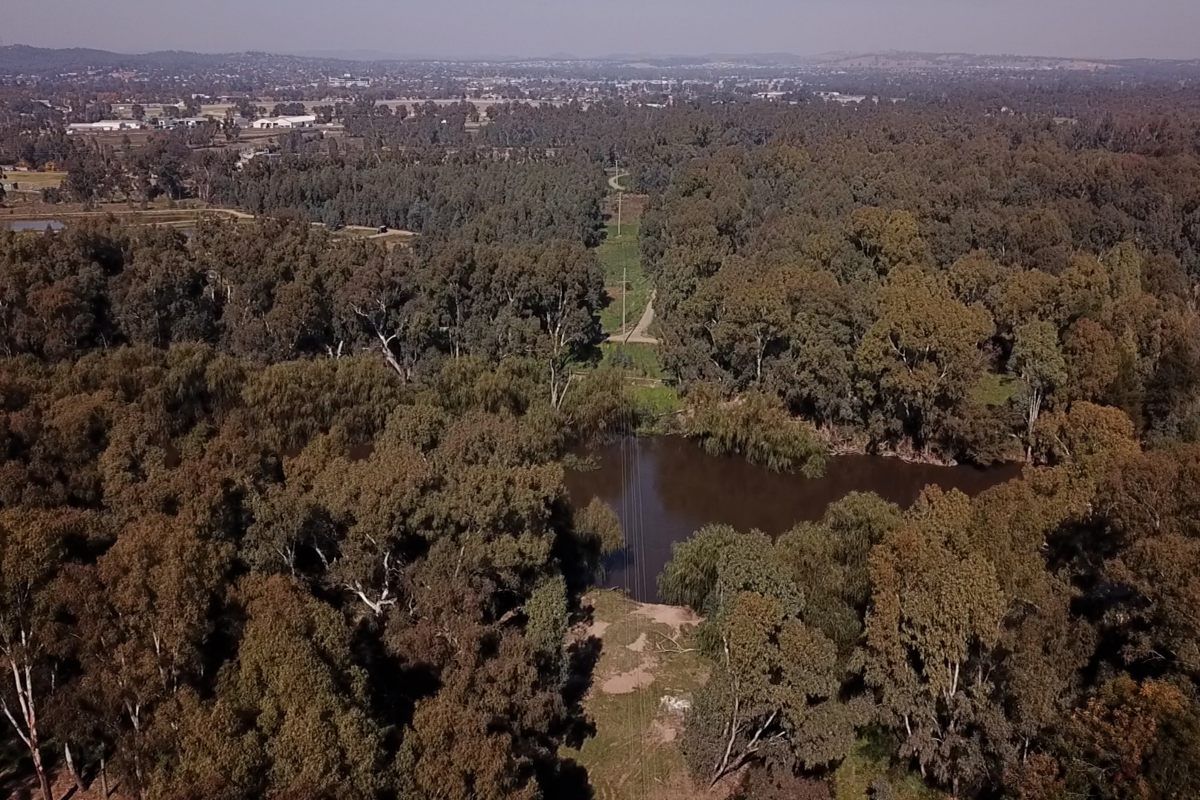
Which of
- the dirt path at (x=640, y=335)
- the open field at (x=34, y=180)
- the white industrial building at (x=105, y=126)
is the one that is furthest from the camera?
the white industrial building at (x=105, y=126)

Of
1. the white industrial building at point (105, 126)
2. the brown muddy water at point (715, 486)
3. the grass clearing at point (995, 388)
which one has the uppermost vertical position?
the white industrial building at point (105, 126)

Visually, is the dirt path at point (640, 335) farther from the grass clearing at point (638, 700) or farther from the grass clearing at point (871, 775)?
the grass clearing at point (871, 775)

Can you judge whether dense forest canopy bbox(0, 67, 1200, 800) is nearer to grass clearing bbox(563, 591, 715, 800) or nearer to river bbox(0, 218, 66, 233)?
grass clearing bbox(563, 591, 715, 800)

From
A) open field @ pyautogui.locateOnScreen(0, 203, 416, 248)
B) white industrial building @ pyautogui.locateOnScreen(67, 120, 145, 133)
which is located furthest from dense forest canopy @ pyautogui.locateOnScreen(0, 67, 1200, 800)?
white industrial building @ pyautogui.locateOnScreen(67, 120, 145, 133)

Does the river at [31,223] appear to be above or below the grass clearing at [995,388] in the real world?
above

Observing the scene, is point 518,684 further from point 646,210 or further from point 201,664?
point 646,210

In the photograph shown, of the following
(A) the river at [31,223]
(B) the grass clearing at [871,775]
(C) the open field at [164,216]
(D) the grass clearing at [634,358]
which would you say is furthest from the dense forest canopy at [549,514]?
(A) the river at [31,223]

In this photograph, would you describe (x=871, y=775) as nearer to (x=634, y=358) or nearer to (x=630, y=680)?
(x=630, y=680)
